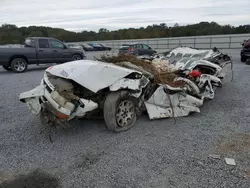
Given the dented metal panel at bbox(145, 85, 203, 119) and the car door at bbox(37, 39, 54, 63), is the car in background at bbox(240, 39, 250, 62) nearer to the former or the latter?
the dented metal panel at bbox(145, 85, 203, 119)

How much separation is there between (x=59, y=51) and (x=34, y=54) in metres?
1.44

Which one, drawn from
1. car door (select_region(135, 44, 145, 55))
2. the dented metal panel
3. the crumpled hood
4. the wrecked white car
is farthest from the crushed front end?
car door (select_region(135, 44, 145, 55))

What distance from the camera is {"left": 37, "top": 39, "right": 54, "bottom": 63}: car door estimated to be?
11.7 metres

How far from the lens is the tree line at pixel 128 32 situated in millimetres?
31014

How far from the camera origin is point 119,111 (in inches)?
153

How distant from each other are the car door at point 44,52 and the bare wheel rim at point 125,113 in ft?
30.3

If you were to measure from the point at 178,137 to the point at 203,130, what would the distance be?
1.82ft

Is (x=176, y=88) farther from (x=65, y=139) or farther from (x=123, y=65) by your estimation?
(x=65, y=139)

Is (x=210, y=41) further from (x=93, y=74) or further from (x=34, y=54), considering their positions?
(x=93, y=74)

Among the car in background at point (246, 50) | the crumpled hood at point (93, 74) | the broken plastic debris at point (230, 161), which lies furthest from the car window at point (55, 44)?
the broken plastic debris at point (230, 161)

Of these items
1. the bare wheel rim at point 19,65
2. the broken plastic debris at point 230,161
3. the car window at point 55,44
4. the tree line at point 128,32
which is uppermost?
the tree line at point 128,32

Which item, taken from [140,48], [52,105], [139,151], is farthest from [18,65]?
[140,48]

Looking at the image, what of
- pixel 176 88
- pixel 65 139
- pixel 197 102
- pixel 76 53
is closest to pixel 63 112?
pixel 65 139

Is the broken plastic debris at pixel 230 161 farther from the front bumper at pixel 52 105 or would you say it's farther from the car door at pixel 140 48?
the car door at pixel 140 48
